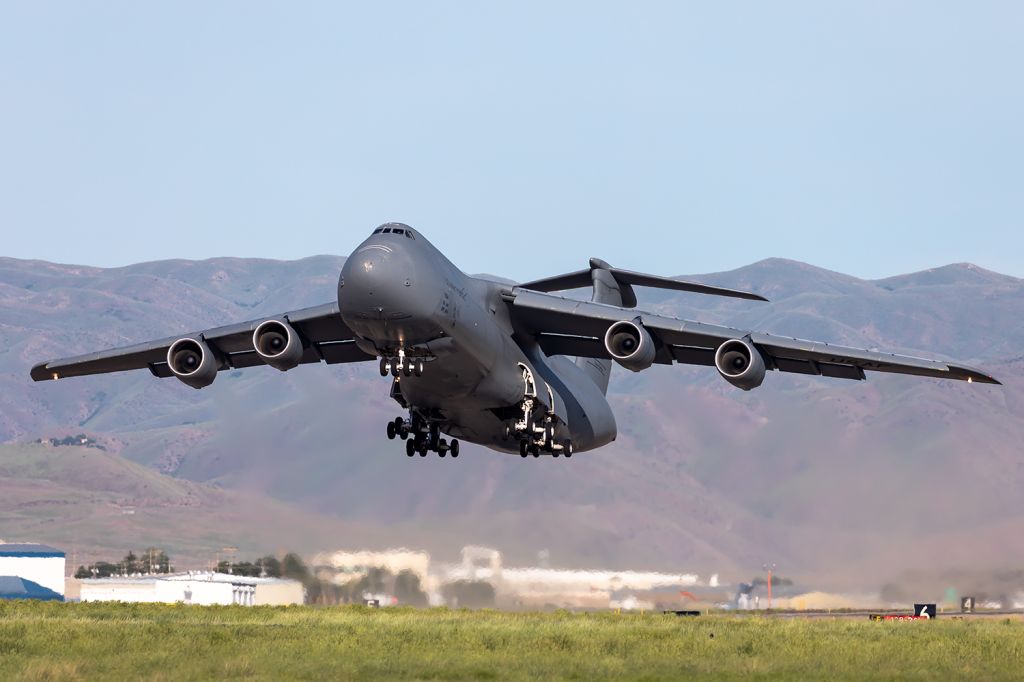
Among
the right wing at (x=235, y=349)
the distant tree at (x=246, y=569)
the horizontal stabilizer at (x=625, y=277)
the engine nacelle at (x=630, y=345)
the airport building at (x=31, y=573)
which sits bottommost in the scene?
the distant tree at (x=246, y=569)

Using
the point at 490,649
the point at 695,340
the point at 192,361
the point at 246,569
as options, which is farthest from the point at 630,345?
the point at 246,569

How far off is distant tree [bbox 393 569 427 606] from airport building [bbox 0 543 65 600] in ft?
125

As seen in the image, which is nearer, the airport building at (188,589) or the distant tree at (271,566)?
the distant tree at (271,566)

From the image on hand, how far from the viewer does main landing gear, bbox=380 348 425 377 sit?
966 inches

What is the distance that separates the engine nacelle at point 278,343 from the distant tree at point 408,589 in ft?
52.2

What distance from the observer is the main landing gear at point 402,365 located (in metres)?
24.5

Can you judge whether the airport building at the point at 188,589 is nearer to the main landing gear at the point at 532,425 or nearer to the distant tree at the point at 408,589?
the distant tree at the point at 408,589

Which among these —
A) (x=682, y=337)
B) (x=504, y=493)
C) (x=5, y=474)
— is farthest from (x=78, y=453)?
(x=682, y=337)

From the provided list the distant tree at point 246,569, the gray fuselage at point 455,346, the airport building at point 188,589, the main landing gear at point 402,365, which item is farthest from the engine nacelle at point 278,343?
the distant tree at point 246,569

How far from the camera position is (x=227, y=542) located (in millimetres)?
68688

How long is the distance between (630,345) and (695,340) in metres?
1.51

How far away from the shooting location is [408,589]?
137 ft

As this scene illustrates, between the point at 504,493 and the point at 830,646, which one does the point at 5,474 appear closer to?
the point at 504,493

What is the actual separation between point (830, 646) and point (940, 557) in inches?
836
